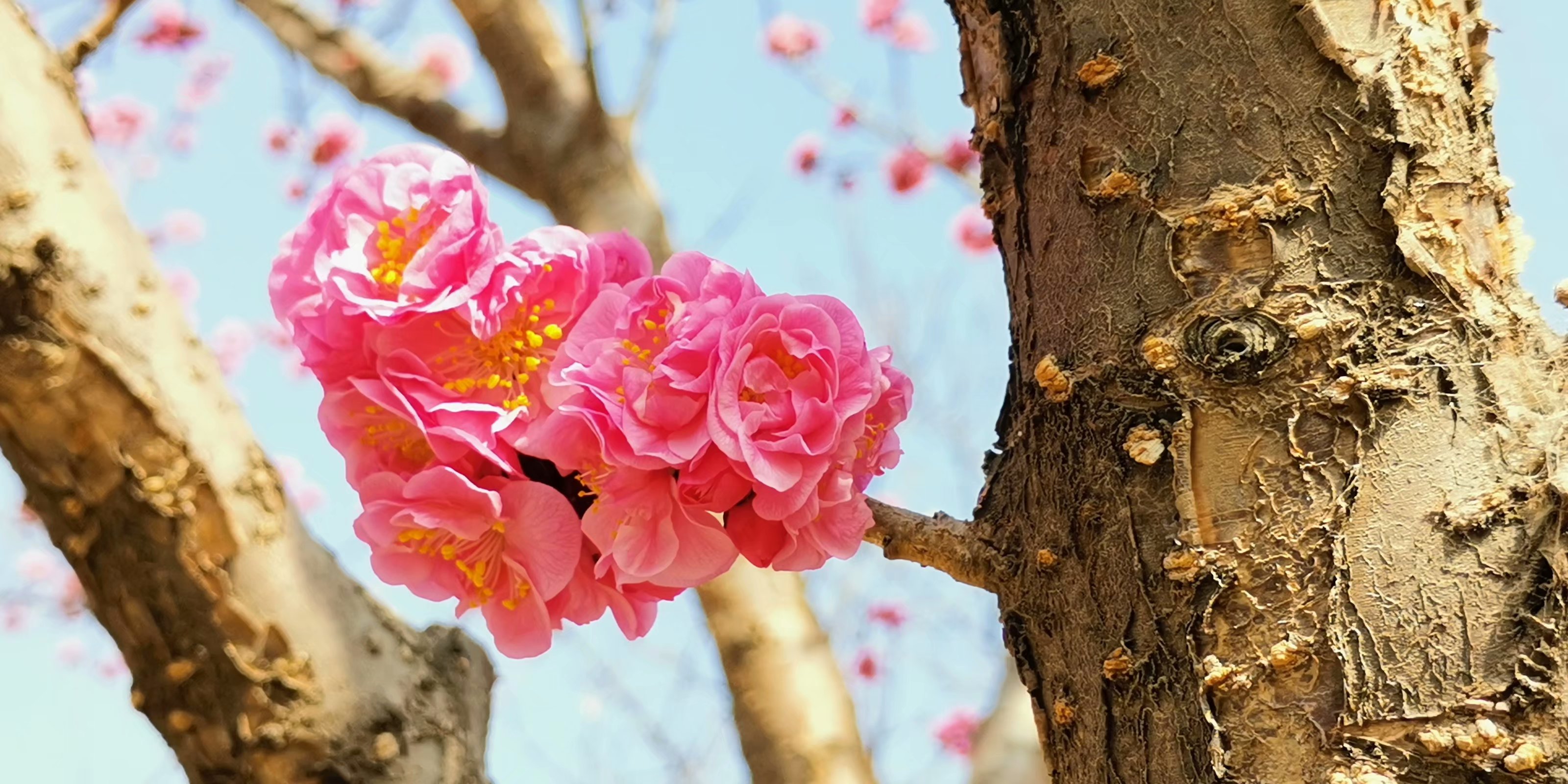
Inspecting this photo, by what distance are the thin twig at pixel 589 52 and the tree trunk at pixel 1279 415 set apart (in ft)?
4.54

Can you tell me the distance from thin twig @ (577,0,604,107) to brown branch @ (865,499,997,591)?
1448 millimetres

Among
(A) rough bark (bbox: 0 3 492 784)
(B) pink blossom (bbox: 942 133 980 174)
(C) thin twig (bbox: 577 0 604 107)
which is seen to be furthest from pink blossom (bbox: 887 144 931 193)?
(A) rough bark (bbox: 0 3 492 784)

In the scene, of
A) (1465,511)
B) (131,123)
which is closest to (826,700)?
(1465,511)

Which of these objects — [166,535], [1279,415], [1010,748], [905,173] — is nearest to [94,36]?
[166,535]

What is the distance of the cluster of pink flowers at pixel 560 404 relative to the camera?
2.06ft

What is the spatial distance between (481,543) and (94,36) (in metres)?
1.05

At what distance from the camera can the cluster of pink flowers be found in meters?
0.63

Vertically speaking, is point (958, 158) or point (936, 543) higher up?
point (958, 158)

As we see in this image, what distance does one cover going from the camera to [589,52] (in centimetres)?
201

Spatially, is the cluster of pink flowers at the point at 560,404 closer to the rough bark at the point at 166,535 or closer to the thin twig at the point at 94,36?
the rough bark at the point at 166,535

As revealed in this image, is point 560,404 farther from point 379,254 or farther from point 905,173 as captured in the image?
point 905,173

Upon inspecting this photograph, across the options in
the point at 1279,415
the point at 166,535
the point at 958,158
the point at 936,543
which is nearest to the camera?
the point at 1279,415

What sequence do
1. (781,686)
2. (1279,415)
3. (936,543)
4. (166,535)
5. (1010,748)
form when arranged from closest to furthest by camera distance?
(1279,415), (936,543), (166,535), (781,686), (1010,748)

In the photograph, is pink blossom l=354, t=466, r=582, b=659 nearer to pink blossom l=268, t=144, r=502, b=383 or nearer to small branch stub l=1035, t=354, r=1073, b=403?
pink blossom l=268, t=144, r=502, b=383
